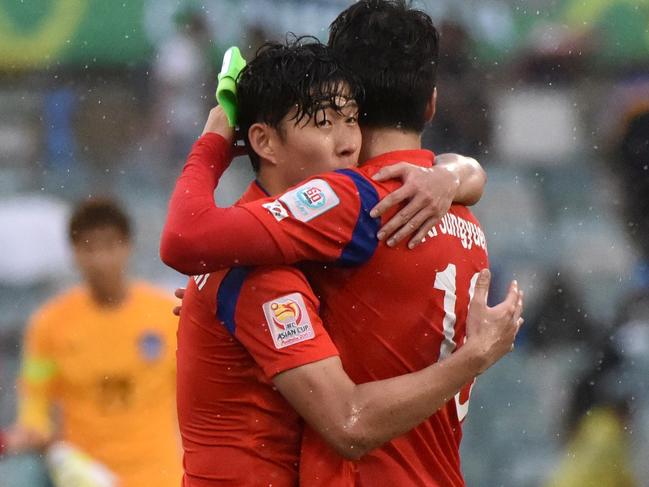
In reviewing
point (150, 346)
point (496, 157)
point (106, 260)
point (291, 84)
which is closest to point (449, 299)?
point (291, 84)

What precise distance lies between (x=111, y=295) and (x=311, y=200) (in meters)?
3.34

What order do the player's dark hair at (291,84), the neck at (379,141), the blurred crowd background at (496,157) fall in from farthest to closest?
the blurred crowd background at (496,157) → the neck at (379,141) → the player's dark hair at (291,84)

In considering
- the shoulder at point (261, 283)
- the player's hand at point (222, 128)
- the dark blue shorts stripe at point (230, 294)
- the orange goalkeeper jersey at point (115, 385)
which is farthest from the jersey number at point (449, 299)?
the orange goalkeeper jersey at point (115, 385)

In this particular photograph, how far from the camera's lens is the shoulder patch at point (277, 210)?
2.26 metres

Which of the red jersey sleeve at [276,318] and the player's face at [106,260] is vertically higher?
the red jersey sleeve at [276,318]

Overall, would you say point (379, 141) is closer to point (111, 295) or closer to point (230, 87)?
point (230, 87)

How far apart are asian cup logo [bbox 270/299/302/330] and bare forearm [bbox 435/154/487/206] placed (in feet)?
1.62

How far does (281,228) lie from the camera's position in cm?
225

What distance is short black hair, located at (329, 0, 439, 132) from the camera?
2.47 m

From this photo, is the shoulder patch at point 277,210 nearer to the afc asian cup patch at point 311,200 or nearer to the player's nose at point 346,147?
the afc asian cup patch at point 311,200

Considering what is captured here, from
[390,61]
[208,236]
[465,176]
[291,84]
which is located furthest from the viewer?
[465,176]

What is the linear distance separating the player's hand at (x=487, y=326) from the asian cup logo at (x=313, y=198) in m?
0.37

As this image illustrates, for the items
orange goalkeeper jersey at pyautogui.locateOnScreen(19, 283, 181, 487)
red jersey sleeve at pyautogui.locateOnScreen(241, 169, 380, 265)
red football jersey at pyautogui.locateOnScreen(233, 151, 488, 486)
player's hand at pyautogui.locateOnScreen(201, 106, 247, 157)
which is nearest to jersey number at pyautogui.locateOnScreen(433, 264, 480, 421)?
red football jersey at pyautogui.locateOnScreen(233, 151, 488, 486)

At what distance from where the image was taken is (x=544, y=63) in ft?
23.7
